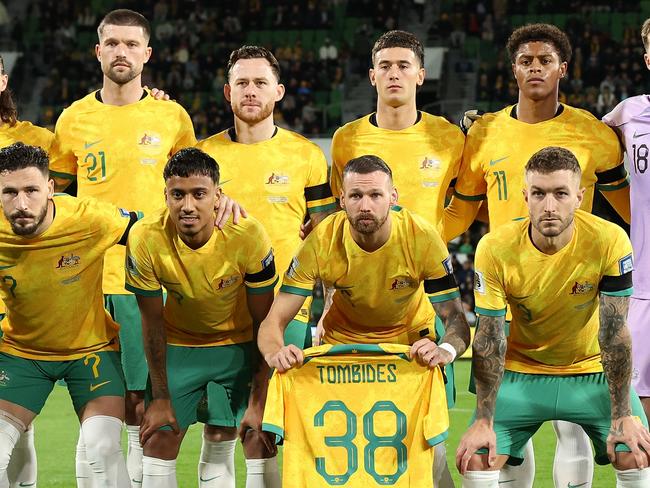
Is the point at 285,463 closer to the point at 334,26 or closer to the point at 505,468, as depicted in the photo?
the point at 505,468

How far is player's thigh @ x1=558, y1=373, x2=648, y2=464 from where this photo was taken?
4910mm

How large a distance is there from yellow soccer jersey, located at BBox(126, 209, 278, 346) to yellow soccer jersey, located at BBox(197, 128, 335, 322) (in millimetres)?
483

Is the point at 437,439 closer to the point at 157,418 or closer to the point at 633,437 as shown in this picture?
the point at 633,437

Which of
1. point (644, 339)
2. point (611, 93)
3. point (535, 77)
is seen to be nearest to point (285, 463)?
point (644, 339)

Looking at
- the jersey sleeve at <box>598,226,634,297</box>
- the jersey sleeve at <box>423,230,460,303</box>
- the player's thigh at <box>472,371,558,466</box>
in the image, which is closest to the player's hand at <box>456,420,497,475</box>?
the player's thigh at <box>472,371,558,466</box>

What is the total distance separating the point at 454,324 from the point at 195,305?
122 cm

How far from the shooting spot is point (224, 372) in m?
5.18

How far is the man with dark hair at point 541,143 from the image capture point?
5.63 metres

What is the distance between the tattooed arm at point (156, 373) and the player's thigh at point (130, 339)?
65cm

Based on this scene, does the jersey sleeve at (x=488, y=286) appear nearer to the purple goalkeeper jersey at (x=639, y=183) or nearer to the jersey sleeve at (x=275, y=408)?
the jersey sleeve at (x=275, y=408)

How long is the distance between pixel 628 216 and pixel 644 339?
2.80 feet

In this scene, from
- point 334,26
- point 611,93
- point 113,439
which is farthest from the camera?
→ point 334,26

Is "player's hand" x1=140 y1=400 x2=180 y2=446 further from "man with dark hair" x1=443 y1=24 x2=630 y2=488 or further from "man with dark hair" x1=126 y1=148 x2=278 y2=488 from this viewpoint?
"man with dark hair" x1=443 y1=24 x2=630 y2=488

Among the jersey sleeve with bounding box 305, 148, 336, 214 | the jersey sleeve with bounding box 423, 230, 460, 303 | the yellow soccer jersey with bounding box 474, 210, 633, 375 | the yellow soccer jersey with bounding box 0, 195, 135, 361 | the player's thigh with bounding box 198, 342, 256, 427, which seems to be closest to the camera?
the yellow soccer jersey with bounding box 474, 210, 633, 375
